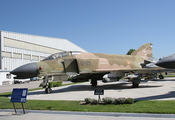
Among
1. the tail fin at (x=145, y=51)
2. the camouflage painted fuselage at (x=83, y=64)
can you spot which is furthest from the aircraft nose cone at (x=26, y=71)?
the tail fin at (x=145, y=51)

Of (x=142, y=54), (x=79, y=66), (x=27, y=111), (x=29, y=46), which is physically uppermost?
(x=29, y=46)

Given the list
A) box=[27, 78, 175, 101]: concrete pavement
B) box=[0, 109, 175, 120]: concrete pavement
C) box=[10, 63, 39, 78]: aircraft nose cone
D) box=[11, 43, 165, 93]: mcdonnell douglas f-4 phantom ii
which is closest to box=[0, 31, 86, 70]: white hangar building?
box=[27, 78, 175, 101]: concrete pavement

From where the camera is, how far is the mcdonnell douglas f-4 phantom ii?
11330 mm

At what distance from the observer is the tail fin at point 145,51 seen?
20.4m

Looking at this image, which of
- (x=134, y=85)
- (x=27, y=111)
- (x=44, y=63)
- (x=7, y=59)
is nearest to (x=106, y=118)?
(x=27, y=111)

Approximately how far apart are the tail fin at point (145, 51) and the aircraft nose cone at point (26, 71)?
44.7 ft

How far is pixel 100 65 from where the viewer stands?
14.4 meters

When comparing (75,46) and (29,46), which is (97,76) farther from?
(75,46)

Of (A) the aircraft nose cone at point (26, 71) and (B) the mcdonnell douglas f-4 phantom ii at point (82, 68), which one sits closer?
(A) the aircraft nose cone at point (26, 71)

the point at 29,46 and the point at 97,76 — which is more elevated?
the point at 29,46

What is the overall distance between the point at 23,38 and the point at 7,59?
24.0ft

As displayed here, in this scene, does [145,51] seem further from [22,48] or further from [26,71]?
[22,48]

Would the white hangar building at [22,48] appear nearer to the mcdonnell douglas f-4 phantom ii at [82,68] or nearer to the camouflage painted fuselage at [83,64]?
the mcdonnell douglas f-4 phantom ii at [82,68]

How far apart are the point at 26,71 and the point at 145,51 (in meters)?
15.7
